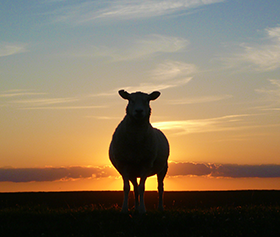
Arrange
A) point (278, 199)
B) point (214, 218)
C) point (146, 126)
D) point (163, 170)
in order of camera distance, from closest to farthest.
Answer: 1. point (214, 218)
2. point (146, 126)
3. point (163, 170)
4. point (278, 199)

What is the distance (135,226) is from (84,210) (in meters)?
2.40

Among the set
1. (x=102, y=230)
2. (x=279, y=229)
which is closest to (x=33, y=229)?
(x=102, y=230)

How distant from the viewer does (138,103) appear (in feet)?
36.6

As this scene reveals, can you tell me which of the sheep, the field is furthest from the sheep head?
the field

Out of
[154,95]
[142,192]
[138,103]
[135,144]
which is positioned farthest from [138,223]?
[154,95]

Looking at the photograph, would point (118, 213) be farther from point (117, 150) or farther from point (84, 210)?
point (117, 150)

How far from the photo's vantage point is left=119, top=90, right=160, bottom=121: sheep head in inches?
431

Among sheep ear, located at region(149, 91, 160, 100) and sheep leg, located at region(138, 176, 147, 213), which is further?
sheep ear, located at region(149, 91, 160, 100)

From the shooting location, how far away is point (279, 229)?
9023mm

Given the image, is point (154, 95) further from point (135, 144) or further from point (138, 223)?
→ point (138, 223)

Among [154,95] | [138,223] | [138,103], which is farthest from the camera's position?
[154,95]

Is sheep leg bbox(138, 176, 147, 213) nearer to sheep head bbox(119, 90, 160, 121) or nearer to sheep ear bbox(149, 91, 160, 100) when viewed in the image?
sheep head bbox(119, 90, 160, 121)

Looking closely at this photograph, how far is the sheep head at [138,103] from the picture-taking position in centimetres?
1096

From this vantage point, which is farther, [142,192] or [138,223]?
[142,192]
